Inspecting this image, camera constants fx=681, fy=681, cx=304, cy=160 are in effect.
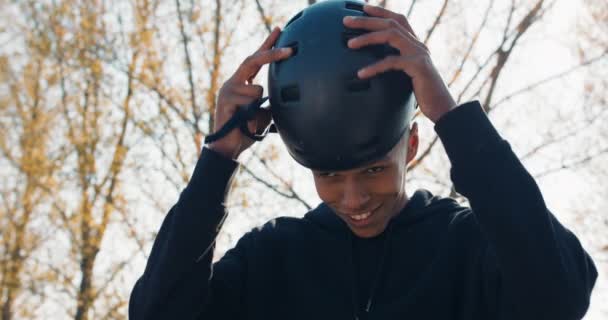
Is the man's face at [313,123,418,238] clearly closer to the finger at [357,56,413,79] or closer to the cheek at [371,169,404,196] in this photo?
the cheek at [371,169,404,196]

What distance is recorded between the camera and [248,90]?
109 inches

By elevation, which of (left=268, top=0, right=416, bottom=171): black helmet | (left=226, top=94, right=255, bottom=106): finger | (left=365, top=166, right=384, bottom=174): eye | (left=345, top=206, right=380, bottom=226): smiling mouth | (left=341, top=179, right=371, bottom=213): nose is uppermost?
(left=226, top=94, right=255, bottom=106): finger

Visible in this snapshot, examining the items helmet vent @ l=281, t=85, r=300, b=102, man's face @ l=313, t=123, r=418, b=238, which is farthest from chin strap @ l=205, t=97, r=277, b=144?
man's face @ l=313, t=123, r=418, b=238

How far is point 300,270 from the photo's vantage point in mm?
3041

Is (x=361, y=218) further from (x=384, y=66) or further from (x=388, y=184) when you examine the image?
(x=384, y=66)

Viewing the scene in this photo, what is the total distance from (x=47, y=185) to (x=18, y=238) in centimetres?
200

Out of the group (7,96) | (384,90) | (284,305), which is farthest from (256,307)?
(7,96)

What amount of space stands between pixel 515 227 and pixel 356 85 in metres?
0.76

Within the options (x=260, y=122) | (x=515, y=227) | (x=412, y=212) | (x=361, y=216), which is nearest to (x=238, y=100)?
(x=260, y=122)

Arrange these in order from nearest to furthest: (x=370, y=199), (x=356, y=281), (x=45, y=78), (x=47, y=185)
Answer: (x=370, y=199) < (x=356, y=281) < (x=47, y=185) < (x=45, y=78)

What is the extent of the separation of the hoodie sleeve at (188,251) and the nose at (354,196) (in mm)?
481

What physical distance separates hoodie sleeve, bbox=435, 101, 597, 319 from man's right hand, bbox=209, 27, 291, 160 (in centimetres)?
81

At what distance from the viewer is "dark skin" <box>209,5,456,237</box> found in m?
2.44

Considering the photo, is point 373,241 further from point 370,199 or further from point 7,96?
point 7,96
